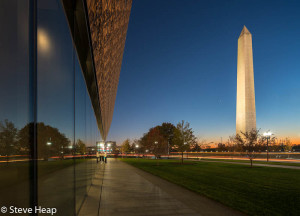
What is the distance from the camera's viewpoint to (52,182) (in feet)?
9.47

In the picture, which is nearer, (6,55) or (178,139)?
(6,55)

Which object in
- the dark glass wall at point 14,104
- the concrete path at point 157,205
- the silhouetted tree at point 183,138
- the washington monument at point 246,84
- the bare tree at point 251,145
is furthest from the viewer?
the washington monument at point 246,84

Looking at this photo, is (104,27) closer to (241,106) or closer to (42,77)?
(42,77)

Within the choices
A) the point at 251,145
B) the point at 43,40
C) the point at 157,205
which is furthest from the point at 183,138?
the point at 43,40

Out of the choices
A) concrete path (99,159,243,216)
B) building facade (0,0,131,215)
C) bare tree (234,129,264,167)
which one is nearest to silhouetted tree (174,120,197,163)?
bare tree (234,129,264,167)

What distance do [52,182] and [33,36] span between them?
6.24 ft

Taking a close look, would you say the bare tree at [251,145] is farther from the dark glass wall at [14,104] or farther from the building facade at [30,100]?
the dark glass wall at [14,104]

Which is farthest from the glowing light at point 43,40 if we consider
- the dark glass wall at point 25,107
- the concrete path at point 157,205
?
the concrete path at point 157,205

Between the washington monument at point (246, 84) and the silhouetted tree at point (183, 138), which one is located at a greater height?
the washington monument at point (246, 84)

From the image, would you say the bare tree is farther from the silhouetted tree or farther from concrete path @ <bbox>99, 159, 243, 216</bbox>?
concrete path @ <bbox>99, 159, 243, 216</bbox>

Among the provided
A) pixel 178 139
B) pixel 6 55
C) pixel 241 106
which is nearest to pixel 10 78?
pixel 6 55

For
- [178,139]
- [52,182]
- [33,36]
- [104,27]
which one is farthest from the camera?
[178,139]

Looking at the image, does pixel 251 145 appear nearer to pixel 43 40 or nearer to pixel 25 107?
pixel 43 40

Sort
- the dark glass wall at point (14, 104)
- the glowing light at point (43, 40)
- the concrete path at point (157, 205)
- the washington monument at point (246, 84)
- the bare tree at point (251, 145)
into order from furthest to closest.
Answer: the washington monument at point (246, 84) → the bare tree at point (251, 145) → the concrete path at point (157, 205) → the glowing light at point (43, 40) → the dark glass wall at point (14, 104)
